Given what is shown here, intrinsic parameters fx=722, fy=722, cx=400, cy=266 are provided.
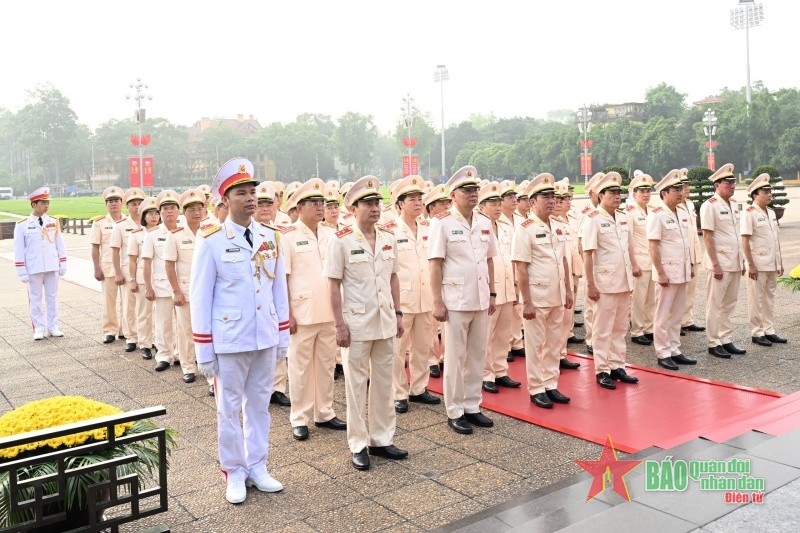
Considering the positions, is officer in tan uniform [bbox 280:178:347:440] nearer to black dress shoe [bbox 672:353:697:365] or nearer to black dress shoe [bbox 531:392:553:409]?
black dress shoe [bbox 531:392:553:409]

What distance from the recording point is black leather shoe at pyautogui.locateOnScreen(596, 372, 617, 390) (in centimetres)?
623

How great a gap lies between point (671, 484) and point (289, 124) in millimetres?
76859

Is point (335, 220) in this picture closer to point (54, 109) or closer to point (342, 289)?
point (342, 289)

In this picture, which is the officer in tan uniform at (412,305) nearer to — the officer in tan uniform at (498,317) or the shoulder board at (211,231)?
the officer in tan uniform at (498,317)

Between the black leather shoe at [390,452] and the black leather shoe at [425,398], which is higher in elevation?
the black leather shoe at [390,452]

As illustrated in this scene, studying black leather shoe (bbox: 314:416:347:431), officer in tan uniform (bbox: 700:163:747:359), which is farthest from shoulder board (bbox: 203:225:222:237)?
officer in tan uniform (bbox: 700:163:747:359)

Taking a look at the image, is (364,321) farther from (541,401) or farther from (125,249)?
(125,249)

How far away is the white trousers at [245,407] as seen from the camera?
13.5ft

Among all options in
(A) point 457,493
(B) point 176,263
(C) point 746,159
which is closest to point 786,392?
(A) point 457,493

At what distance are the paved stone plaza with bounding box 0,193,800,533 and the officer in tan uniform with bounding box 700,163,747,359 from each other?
279 mm

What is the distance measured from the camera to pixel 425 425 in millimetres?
5422

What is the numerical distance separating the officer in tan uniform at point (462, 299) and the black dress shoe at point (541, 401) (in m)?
0.62

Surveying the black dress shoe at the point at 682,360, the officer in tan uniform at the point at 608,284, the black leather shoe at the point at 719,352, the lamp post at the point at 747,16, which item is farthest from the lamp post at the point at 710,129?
the officer in tan uniform at the point at 608,284

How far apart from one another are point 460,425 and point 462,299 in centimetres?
91
